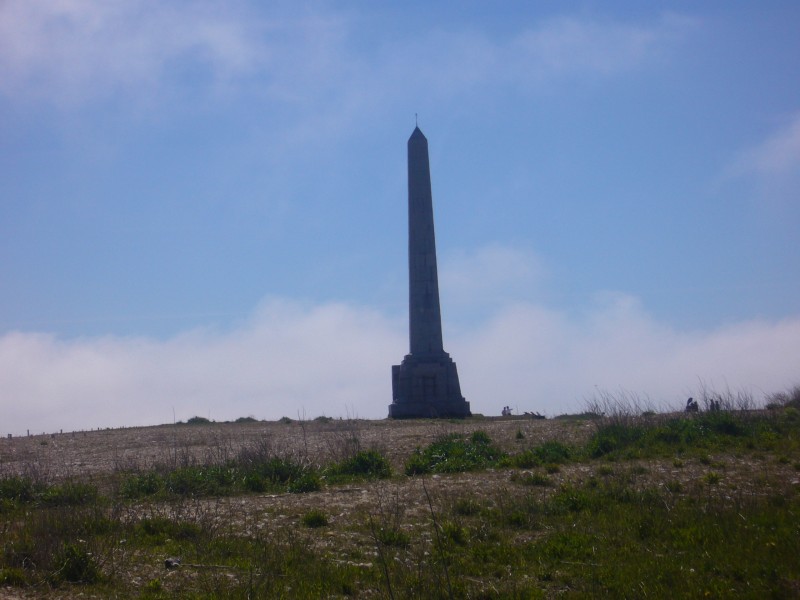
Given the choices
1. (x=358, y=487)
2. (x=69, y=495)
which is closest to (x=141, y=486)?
(x=69, y=495)

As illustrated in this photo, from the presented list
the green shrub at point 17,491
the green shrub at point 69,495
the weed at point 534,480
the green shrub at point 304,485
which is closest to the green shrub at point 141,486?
the green shrub at point 69,495

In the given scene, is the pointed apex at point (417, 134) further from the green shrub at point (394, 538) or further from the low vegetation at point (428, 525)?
the green shrub at point (394, 538)

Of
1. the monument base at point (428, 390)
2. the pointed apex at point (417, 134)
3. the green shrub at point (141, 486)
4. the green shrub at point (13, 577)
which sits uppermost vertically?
the pointed apex at point (417, 134)

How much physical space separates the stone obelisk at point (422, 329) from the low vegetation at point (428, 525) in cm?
1766

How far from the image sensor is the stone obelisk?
3341 centimetres

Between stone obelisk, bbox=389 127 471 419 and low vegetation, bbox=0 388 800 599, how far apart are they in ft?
57.9

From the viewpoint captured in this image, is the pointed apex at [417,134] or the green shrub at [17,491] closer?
the green shrub at [17,491]

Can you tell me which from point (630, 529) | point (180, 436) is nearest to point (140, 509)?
point (630, 529)

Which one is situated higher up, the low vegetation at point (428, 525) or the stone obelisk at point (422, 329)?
the stone obelisk at point (422, 329)

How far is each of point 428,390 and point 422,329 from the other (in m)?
2.70

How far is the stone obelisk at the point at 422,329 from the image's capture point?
33.4 m

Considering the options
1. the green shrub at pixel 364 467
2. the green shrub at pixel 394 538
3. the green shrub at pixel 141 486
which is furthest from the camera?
the green shrub at pixel 364 467

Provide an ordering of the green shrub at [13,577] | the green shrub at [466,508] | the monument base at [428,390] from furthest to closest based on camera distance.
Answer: the monument base at [428,390] < the green shrub at [466,508] < the green shrub at [13,577]

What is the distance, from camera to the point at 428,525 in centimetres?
1007
